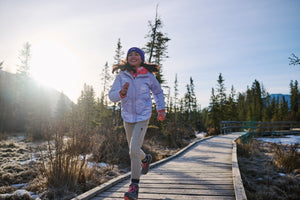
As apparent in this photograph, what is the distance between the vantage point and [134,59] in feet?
10.1

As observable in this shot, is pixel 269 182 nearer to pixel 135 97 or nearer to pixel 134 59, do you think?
pixel 135 97

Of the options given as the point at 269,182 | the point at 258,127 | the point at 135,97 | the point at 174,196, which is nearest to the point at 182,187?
the point at 174,196

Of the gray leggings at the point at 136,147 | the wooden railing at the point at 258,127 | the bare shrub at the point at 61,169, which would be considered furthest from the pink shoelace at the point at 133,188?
the wooden railing at the point at 258,127

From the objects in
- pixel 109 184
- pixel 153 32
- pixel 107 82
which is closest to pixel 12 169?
pixel 109 184

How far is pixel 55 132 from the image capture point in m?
4.06

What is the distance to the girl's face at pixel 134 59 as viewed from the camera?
121 inches

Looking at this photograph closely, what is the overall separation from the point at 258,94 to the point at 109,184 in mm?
66199

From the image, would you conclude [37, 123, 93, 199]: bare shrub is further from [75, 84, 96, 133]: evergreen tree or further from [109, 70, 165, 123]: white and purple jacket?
[109, 70, 165, 123]: white and purple jacket

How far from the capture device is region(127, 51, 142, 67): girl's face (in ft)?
10.1

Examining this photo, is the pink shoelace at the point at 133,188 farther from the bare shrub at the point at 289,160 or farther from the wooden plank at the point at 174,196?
the bare shrub at the point at 289,160

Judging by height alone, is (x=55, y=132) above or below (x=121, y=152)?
above

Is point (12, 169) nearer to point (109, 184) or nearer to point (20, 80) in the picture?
point (109, 184)

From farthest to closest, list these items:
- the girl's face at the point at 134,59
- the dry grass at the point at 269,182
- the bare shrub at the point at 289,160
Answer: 1. the bare shrub at the point at 289,160
2. the dry grass at the point at 269,182
3. the girl's face at the point at 134,59

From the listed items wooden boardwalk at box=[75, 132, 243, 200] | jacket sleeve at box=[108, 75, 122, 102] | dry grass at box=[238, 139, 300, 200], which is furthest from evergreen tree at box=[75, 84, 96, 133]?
dry grass at box=[238, 139, 300, 200]
